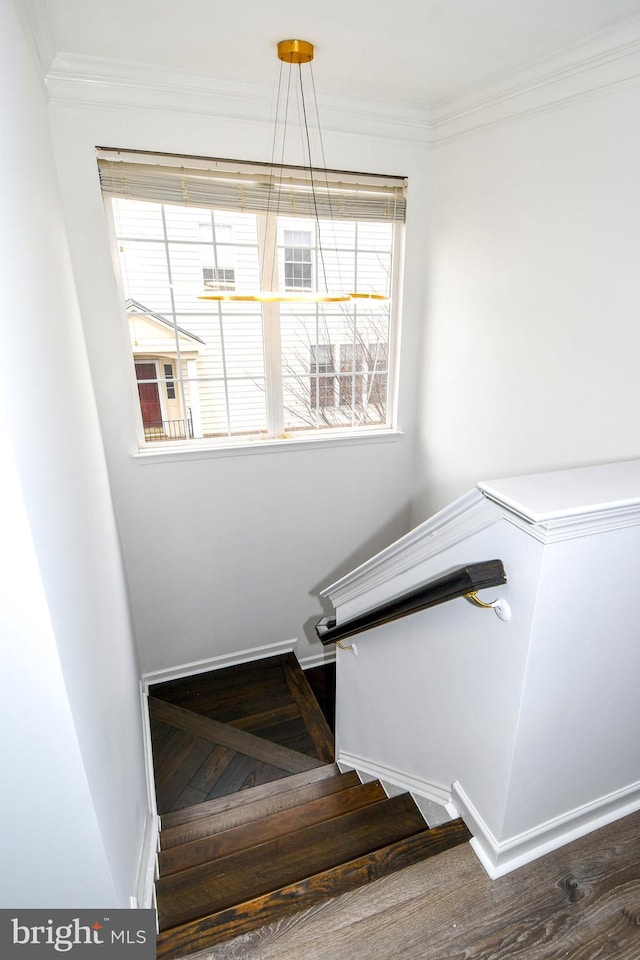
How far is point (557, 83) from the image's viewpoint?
2.06 metres

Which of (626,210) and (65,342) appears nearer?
(65,342)

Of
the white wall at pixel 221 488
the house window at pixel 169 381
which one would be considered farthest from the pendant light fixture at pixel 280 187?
the house window at pixel 169 381

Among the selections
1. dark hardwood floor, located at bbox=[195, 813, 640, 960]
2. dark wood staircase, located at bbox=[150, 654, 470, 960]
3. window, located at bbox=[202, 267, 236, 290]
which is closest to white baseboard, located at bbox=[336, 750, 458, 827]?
dark wood staircase, located at bbox=[150, 654, 470, 960]

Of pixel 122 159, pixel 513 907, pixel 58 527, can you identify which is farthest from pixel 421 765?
pixel 122 159

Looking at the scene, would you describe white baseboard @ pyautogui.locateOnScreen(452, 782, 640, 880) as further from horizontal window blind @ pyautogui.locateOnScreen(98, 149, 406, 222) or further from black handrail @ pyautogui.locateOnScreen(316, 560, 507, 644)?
horizontal window blind @ pyautogui.locateOnScreen(98, 149, 406, 222)

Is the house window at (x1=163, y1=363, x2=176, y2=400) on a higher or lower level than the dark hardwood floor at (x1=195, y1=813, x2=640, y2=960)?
higher

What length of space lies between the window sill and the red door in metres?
0.16

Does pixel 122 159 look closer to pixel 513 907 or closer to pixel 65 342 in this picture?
pixel 65 342

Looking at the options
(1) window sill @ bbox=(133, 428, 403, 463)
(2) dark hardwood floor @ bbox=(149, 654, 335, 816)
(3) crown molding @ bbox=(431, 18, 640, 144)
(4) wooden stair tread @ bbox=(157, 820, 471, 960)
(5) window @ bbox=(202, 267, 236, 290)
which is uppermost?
(3) crown molding @ bbox=(431, 18, 640, 144)

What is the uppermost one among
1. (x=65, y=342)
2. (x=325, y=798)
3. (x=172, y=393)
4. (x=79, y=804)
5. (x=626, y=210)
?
(x=626, y=210)

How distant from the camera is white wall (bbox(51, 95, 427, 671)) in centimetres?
246

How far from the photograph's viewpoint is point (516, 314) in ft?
8.11

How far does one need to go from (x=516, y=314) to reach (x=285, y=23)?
1568 mm

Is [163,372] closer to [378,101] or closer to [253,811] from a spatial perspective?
[378,101]
